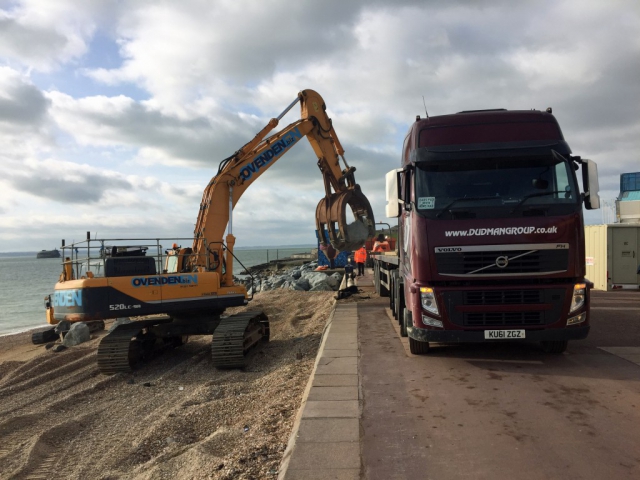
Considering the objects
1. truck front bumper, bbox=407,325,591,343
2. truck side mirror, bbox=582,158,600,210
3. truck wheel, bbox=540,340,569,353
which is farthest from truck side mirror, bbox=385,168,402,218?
truck wheel, bbox=540,340,569,353

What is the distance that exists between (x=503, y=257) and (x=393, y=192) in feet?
5.74

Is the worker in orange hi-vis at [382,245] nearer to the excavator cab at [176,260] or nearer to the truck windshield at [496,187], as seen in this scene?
the excavator cab at [176,260]

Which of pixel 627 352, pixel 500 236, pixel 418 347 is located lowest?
pixel 627 352

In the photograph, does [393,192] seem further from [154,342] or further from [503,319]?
[154,342]

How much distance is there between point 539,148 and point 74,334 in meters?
13.5

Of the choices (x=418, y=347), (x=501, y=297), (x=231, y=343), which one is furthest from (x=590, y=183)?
(x=231, y=343)

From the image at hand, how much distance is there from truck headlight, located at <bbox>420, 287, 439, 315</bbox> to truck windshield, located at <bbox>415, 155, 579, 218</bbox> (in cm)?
95

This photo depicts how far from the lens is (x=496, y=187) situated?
6.53 metres

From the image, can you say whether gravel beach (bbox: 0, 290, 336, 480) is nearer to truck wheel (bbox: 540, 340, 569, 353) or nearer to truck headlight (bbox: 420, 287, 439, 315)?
truck headlight (bbox: 420, 287, 439, 315)

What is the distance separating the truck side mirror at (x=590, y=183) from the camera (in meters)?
6.50

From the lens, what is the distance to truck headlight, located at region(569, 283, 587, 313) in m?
6.22

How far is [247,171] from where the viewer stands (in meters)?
11.2

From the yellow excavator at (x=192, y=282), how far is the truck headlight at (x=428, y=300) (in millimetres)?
3812

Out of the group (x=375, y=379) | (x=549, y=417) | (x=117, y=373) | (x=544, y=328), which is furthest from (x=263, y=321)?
(x=549, y=417)
